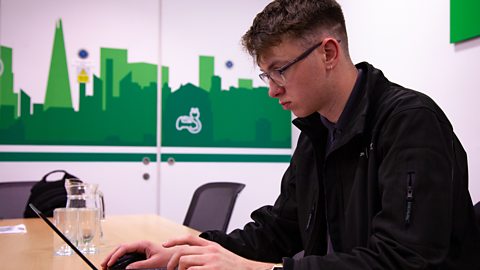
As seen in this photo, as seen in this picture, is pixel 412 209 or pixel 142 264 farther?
pixel 142 264

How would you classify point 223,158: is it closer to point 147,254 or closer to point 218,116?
point 218,116

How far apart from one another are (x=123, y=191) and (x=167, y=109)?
2.57 ft

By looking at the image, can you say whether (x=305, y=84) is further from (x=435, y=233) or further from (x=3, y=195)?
(x=3, y=195)

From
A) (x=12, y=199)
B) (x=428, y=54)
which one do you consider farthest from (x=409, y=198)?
(x=12, y=199)

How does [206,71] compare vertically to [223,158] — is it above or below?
above

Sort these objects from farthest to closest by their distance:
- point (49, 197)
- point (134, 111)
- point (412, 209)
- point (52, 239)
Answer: point (134, 111)
point (49, 197)
point (52, 239)
point (412, 209)

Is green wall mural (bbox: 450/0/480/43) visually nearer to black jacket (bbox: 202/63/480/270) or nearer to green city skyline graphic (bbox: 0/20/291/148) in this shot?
black jacket (bbox: 202/63/480/270)

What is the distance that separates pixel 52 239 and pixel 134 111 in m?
2.25

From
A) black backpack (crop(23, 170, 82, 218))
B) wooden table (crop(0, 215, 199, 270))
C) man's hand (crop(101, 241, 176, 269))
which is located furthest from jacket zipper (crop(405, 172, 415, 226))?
black backpack (crop(23, 170, 82, 218))

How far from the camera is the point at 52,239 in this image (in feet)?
6.99

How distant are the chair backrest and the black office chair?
1.18 metres

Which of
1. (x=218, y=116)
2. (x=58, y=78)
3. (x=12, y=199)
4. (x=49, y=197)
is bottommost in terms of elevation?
(x=12, y=199)

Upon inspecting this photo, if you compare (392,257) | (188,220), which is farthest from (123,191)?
(392,257)

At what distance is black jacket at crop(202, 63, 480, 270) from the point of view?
1.04m
